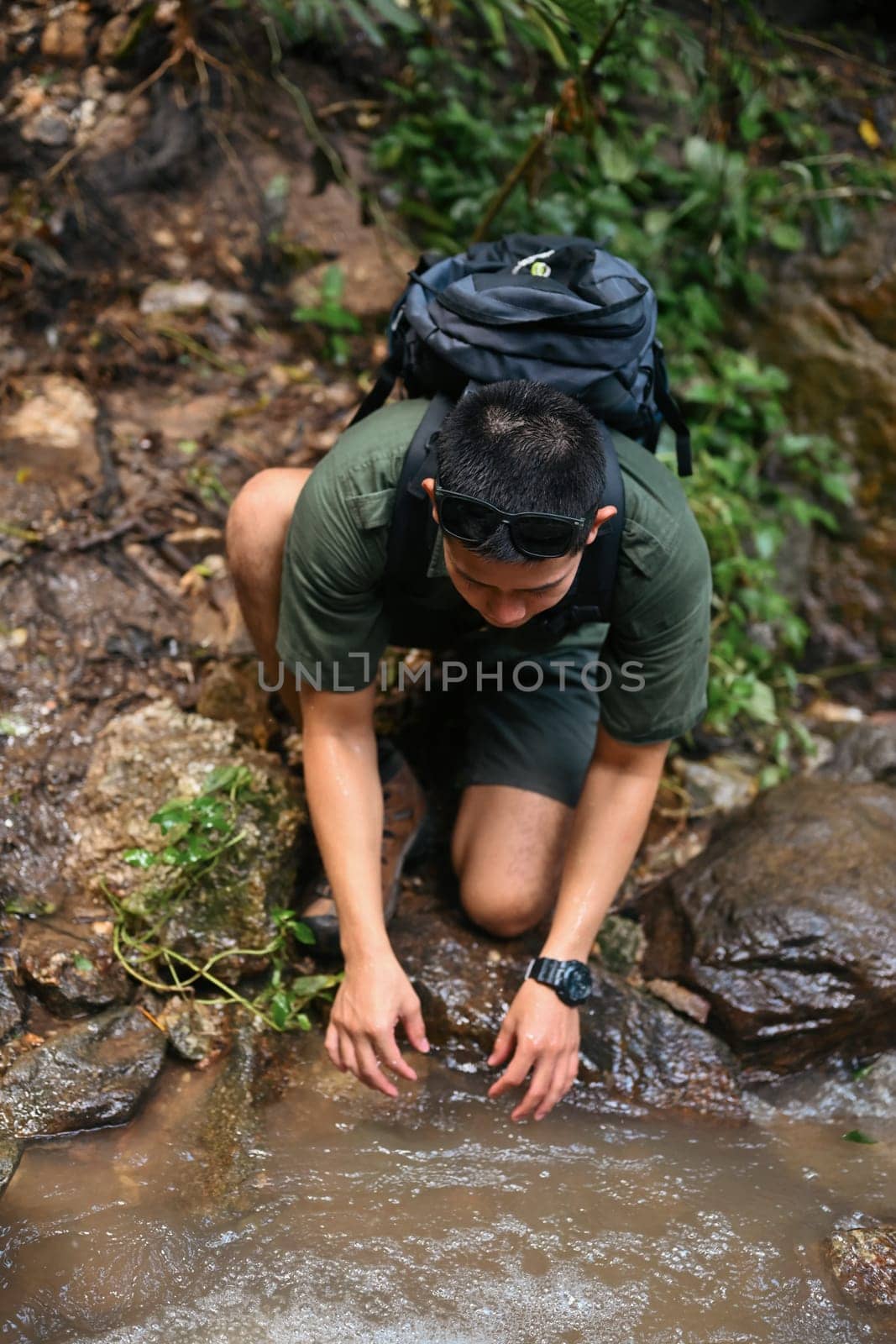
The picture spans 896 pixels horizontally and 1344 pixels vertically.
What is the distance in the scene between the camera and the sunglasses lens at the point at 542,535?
2.00 m

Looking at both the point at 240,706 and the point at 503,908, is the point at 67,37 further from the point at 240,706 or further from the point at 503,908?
the point at 503,908

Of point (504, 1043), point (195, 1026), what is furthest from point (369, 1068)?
point (195, 1026)

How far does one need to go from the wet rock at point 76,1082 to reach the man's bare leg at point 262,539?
1.01 meters

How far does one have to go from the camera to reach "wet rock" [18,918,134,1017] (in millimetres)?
→ 2650

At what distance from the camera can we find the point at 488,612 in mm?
2242

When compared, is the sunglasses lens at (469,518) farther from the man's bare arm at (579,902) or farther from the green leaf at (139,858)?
the green leaf at (139,858)

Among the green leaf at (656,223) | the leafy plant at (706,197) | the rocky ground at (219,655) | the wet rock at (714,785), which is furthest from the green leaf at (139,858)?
the green leaf at (656,223)

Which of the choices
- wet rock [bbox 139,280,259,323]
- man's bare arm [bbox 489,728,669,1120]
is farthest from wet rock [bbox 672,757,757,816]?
wet rock [bbox 139,280,259,323]

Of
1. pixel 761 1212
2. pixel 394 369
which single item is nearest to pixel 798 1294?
pixel 761 1212

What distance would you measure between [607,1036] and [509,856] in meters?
0.51

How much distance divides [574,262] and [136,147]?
2.91 meters

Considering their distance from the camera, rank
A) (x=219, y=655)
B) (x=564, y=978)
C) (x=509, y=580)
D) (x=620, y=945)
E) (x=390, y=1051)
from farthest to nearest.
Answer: (x=219, y=655) → (x=620, y=945) → (x=564, y=978) → (x=390, y=1051) → (x=509, y=580)

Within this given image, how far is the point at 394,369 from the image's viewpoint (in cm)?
250

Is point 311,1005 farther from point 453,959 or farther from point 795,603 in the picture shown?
point 795,603
